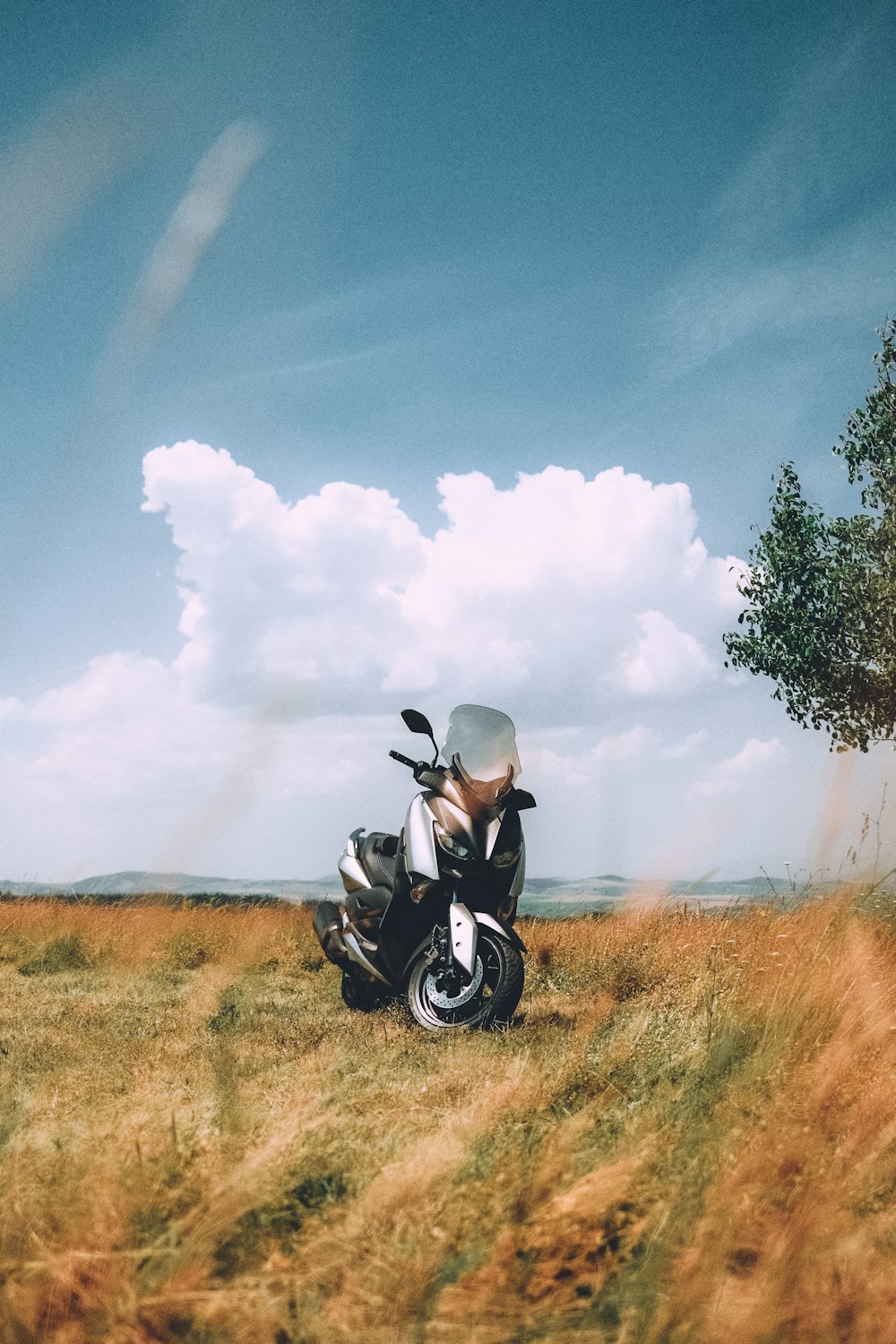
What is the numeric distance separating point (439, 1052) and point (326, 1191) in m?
2.16

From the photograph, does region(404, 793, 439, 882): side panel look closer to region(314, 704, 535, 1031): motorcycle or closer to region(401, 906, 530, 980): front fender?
region(314, 704, 535, 1031): motorcycle

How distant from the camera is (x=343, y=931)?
6.72 m

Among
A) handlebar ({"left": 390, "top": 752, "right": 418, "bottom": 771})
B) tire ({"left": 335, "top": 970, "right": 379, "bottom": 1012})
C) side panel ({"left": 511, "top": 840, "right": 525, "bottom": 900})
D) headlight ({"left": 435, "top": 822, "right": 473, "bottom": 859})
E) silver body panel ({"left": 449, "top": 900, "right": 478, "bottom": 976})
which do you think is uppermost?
handlebar ({"left": 390, "top": 752, "right": 418, "bottom": 771})

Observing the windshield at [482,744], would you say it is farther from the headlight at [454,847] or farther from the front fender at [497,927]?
the front fender at [497,927]

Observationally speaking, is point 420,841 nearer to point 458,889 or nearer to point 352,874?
point 458,889

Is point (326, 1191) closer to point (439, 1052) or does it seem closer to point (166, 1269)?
point (166, 1269)

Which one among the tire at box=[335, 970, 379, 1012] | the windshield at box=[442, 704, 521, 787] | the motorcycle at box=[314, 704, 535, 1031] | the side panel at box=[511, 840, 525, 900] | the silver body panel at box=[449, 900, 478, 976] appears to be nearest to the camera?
the silver body panel at box=[449, 900, 478, 976]

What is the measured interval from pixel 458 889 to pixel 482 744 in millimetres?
899

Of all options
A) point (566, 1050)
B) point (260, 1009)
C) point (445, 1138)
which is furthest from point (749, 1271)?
point (260, 1009)

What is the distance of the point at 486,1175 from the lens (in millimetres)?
3037

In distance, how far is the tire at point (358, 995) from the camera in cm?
682

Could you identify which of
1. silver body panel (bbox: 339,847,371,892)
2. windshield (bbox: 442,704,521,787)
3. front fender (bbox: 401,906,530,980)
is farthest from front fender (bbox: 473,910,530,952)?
silver body panel (bbox: 339,847,371,892)

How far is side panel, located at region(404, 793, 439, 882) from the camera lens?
18.7 ft

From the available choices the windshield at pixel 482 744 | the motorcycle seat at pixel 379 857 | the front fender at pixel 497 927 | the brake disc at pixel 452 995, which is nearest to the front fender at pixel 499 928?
the front fender at pixel 497 927
